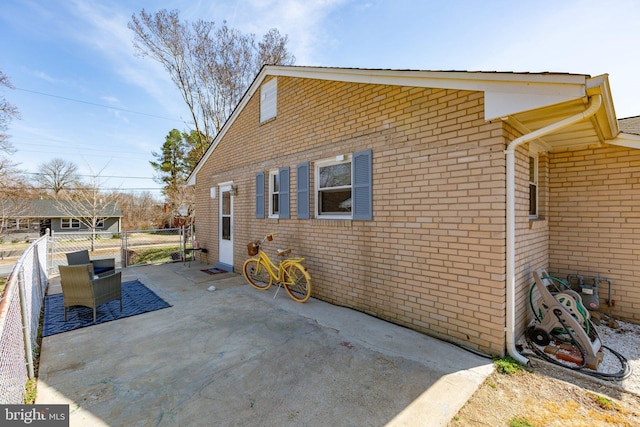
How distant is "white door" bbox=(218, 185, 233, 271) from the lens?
7.88m

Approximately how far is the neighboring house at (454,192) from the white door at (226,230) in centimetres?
241

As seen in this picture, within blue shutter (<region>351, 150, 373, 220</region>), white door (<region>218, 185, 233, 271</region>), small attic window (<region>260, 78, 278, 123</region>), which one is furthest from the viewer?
white door (<region>218, 185, 233, 271</region>)

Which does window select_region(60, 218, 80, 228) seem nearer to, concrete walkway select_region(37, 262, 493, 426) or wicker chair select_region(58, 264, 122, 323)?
wicker chair select_region(58, 264, 122, 323)

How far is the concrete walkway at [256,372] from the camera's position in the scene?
2170 mm

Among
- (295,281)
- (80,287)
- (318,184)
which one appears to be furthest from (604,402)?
(80,287)

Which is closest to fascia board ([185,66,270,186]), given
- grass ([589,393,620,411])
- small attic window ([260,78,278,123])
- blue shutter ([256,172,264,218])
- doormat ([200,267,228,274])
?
small attic window ([260,78,278,123])

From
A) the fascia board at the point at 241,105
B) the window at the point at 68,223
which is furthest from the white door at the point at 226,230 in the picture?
the window at the point at 68,223

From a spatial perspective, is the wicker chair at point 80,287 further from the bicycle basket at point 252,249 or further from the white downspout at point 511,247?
the white downspout at point 511,247

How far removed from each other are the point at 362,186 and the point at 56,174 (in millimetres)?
38516

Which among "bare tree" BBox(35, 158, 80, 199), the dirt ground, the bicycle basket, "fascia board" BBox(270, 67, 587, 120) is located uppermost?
"bare tree" BBox(35, 158, 80, 199)

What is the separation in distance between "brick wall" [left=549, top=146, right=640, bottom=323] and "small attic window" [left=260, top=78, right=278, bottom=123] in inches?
229

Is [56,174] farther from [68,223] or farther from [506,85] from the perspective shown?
[506,85]

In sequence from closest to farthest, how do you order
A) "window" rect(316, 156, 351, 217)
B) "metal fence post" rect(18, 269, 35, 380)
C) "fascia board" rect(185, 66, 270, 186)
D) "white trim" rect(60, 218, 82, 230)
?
"metal fence post" rect(18, 269, 35, 380), "window" rect(316, 156, 351, 217), "fascia board" rect(185, 66, 270, 186), "white trim" rect(60, 218, 82, 230)

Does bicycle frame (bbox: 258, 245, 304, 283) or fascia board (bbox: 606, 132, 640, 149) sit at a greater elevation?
fascia board (bbox: 606, 132, 640, 149)
